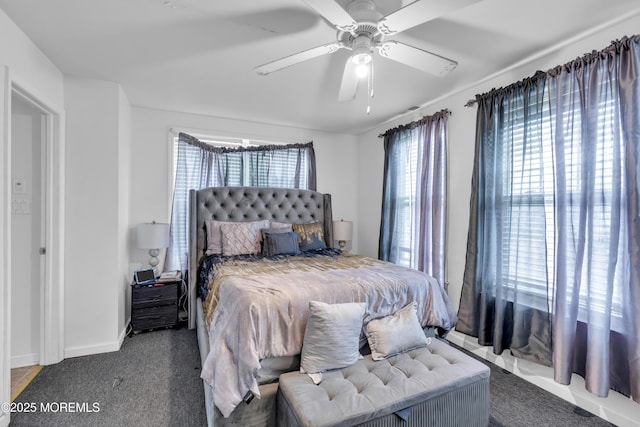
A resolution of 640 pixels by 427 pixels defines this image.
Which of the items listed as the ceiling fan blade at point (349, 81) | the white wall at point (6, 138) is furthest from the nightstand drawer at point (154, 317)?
the ceiling fan blade at point (349, 81)

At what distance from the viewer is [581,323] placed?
210 cm

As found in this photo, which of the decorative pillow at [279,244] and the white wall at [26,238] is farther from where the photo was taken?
the decorative pillow at [279,244]

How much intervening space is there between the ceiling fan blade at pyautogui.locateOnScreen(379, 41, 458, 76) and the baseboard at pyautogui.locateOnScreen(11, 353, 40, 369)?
3.69 metres

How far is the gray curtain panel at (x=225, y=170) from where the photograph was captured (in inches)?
149

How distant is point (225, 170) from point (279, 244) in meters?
1.38

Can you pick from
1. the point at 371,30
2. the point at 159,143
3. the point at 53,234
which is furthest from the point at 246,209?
the point at 371,30

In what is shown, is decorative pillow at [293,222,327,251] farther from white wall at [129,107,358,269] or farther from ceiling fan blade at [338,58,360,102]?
ceiling fan blade at [338,58,360,102]

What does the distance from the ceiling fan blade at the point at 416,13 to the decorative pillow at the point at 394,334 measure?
177cm

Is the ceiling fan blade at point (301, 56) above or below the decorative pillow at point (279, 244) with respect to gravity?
above

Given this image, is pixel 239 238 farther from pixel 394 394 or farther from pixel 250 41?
pixel 394 394

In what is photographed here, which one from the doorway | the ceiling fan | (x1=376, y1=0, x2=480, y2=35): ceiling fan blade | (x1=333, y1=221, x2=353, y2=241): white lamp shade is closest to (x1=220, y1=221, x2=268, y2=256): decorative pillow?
(x1=333, y1=221, x2=353, y2=241): white lamp shade

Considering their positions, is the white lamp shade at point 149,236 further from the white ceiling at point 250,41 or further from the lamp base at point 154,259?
the white ceiling at point 250,41

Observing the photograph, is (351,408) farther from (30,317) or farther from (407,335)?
(30,317)

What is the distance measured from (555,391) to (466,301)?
34.2 inches
